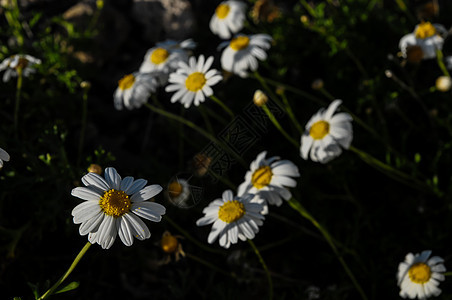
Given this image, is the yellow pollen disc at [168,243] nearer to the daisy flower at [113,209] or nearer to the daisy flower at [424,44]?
the daisy flower at [113,209]

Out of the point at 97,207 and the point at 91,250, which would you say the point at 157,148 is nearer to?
the point at 91,250

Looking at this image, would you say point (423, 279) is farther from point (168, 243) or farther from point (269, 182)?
point (168, 243)

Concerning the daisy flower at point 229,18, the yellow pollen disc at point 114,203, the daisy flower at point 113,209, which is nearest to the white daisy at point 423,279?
the daisy flower at point 113,209

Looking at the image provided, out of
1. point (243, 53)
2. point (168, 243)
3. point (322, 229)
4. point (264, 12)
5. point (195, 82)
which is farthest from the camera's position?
point (264, 12)

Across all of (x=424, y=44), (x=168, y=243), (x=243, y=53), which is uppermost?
(x=424, y=44)

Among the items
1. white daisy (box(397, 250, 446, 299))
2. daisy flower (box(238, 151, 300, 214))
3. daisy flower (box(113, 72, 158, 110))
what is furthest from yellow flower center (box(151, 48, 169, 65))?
white daisy (box(397, 250, 446, 299))

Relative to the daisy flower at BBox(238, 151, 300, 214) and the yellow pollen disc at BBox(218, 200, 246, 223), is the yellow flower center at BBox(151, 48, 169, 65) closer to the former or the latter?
the daisy flower at BBox(238, 151, 300, 214)

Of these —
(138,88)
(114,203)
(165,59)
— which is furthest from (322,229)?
(165,59)
